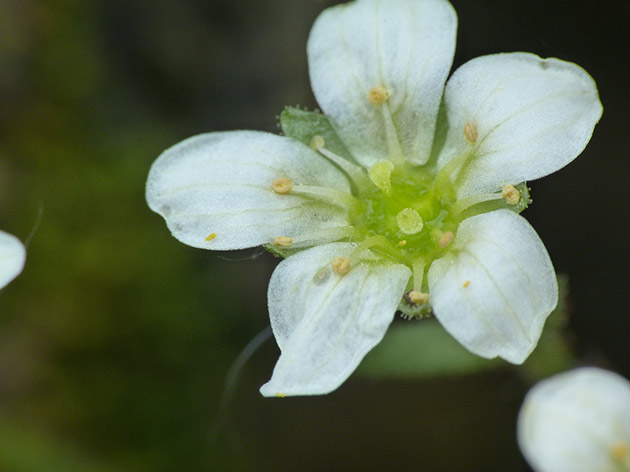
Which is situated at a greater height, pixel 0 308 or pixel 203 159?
pixel 203 159

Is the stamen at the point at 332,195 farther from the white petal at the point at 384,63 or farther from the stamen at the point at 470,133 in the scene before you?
the stamen at the point at 470,133

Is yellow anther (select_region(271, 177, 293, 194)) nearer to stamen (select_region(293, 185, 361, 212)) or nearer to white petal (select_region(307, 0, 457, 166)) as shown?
stamen (select_region(293, 185, 361, 212))

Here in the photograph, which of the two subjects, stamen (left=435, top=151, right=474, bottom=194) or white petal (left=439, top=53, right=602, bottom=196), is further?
stamen (left=435, top=151, right=474, bottom=194)

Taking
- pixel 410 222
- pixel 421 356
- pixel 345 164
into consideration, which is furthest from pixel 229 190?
pixel 421 356

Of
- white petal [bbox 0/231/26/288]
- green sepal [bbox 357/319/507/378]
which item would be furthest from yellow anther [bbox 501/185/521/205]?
white petal [bbox 0/231/26/288]

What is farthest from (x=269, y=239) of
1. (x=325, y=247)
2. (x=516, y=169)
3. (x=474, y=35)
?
(x=474, y=35)

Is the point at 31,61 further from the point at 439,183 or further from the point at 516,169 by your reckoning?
the point at 516,169

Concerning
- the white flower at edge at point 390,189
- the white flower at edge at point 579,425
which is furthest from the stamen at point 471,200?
the white flower at edge at point 579,425
